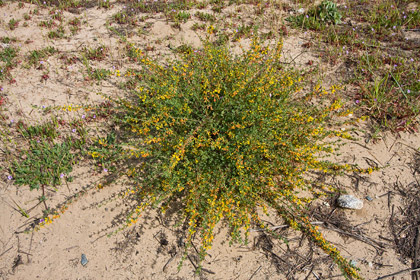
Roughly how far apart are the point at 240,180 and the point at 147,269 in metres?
1.28

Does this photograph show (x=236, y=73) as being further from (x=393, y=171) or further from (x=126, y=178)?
(x=393, y=171)

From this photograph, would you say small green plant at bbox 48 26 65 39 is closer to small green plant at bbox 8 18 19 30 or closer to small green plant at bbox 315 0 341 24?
small green plant at bbox 8 18 19 30

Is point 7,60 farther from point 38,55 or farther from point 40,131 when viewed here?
Answer: point 40,131

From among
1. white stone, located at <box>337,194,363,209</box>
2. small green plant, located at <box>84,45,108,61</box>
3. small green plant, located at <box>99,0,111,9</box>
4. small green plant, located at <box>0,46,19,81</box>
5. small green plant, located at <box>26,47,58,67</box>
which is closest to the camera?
white stone, located at <box>337,194,363,209</box>

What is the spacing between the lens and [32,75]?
495 centimetres

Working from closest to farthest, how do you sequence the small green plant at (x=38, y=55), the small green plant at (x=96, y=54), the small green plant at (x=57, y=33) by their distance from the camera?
the small green plant at (x=38, y=55)
the small green plant at (x=96, y=54)
the small green plant at (x=57, y=33)

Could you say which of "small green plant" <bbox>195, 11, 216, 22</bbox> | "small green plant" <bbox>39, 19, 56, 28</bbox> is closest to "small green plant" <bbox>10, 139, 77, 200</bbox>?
"small green plant" <bbox>39, 19, 56, 28</bbox>

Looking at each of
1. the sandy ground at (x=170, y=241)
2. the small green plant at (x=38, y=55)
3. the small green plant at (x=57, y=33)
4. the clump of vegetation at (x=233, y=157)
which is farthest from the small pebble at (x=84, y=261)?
the small green plant at (x=57, y=33)

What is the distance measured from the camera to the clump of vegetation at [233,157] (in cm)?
309

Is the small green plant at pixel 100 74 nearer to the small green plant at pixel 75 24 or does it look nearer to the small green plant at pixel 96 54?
the small green plant at pixel 96 54

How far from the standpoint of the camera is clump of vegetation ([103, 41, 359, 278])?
309 cm

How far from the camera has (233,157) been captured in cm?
Result: 323

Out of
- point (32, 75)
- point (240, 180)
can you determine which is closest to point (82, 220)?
point (240, 180)

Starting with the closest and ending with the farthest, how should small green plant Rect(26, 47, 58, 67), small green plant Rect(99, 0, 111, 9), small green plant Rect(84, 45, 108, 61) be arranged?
small green plant Rect(26, 47, 58, 67) < small green plant Rect(84, 45, 108, 61) < small green plant Rect(99, 0, 111, 9)
